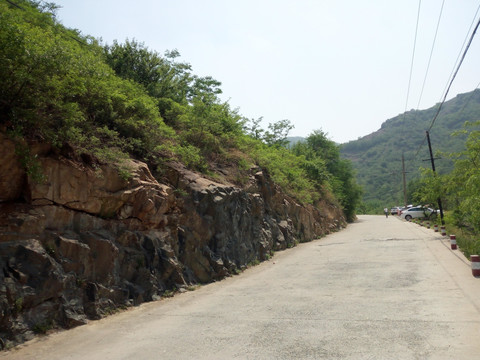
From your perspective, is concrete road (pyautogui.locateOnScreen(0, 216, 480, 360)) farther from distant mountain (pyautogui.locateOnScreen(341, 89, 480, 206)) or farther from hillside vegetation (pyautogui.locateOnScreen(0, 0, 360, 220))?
distant mountain (pyautogui.locateOnScreen(341, 89, 480, 206))

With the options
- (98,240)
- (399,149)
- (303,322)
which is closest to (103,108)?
(98,240)

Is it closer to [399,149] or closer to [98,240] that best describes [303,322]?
[98,240]

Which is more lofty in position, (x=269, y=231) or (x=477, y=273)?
(x=269, y=231)

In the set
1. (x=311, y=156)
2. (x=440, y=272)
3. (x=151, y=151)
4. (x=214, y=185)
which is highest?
(x=311, y=156)

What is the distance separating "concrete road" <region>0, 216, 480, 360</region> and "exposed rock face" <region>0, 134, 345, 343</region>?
0.52m

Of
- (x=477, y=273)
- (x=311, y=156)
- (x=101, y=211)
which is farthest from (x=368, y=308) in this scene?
(x=311, y=156)

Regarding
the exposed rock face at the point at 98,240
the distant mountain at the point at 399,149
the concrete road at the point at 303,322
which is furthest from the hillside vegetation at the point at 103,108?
the distant mountain at the point at 399,149

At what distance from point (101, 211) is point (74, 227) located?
0.89 m

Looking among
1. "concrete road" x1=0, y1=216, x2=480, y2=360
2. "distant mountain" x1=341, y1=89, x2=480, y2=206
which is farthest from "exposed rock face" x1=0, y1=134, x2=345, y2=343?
"distant mountain" x1=341, y1=89, x2=480, y2=206

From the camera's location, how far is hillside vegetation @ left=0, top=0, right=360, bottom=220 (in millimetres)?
7438

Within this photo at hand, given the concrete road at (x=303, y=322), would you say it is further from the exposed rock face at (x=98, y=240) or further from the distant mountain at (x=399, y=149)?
the distant mountain at (x=399, y=149)

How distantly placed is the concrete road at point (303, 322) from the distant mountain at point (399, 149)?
66560 millimetres

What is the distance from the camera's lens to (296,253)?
62.2 ft

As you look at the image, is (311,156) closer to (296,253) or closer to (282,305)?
(296,253)
